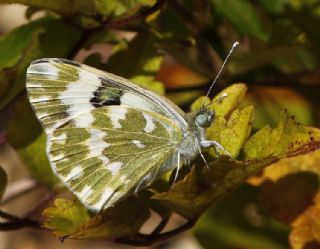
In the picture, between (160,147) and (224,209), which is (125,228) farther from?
(224,209)

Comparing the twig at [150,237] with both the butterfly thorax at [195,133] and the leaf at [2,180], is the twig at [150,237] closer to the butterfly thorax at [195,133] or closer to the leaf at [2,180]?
the butterfly thorax at [195,133]

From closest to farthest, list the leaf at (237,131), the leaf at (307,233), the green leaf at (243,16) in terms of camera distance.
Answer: the leaf at (237,131), the leaf at (307,233), the green leaf at (243,16)

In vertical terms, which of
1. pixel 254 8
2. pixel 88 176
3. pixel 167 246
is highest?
pixel 254 8

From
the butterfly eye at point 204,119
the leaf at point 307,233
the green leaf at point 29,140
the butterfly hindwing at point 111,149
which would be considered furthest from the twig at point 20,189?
the leaf at point 307,233

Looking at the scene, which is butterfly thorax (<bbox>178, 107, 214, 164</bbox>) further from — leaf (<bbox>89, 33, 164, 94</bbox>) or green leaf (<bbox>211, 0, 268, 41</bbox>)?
green leaf (<bbox>211, 0, 268, 41</bbox>)

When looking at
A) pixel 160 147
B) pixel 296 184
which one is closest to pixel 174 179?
pixel 160 147

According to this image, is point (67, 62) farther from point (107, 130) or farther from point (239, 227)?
point (239, 227)
